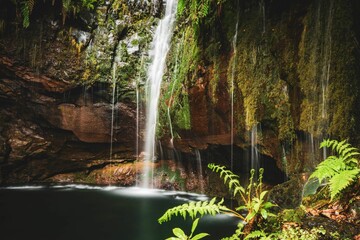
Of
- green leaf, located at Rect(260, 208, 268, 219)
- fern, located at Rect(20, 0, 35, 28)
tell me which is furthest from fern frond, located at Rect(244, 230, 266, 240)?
fern, located at Rect(20, 0, 35, 28)

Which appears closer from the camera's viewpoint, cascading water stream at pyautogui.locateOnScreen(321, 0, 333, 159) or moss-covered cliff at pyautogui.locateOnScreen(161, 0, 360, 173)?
moss-covered cliff at pyautogui.locateOnScreen(161, 0, 360, 173)

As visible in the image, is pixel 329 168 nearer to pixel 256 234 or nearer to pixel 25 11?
pixel 256 234

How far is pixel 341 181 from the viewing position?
279 centimetres

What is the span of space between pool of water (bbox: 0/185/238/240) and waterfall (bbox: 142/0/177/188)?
6.60 feet

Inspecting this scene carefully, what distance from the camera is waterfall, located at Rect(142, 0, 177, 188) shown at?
30.8 feet

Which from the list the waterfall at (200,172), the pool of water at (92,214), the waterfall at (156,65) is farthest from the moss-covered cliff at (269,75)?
the pool of water at (92,214)

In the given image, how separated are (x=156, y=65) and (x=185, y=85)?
4.86ft

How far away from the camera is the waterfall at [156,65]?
9391 millimetres

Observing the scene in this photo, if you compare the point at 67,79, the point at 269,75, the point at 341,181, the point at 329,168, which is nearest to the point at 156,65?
the point at 67,79

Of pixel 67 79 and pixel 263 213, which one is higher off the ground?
pixel 67 79

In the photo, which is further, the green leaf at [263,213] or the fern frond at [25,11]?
the fern frond at [25,11]

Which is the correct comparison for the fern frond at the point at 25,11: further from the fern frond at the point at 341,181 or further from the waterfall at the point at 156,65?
the fern frond at the point at 341,181

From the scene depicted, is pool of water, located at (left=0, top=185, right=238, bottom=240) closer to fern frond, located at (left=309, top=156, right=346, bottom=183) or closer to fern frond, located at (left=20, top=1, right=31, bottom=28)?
fern frond, located at (left=309, top=156, right=346, bottom=183)

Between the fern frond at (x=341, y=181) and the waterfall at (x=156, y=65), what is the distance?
689cm
